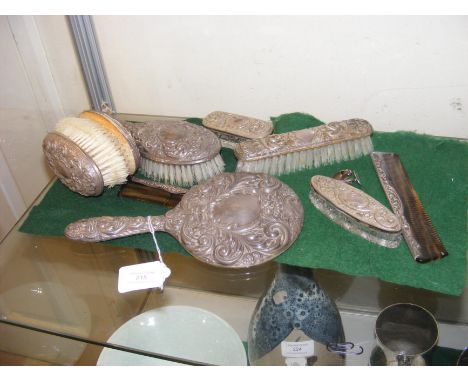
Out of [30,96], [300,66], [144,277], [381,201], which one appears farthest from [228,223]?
[30,96]

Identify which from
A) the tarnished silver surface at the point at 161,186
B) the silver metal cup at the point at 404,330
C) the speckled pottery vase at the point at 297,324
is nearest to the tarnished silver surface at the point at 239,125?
the tarnished silver surface at the point at 161,186

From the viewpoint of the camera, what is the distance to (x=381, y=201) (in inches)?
26.3

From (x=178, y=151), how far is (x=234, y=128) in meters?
0.11

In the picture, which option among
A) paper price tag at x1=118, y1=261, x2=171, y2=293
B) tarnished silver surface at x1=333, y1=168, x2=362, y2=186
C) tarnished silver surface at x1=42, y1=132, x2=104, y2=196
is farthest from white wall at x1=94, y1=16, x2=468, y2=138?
paper price tag at x1=118, y1=261, x2=171, y2=293

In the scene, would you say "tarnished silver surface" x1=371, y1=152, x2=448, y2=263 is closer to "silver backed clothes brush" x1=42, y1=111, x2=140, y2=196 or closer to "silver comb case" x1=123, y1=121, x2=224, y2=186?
"silver comb case" x1=123, y1=121, x2=224, y2=186

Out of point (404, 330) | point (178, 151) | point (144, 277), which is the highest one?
point (178, 151)

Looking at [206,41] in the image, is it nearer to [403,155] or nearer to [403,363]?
[403,155]

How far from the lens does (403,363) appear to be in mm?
584

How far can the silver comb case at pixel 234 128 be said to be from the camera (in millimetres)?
730

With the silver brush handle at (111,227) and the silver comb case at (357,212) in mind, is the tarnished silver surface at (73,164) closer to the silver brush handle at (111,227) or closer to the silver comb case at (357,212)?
the silver brush handle at (111,227)

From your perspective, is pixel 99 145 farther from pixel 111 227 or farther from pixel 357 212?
pixel 357 212

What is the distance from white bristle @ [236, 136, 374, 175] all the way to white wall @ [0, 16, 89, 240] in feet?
1.40

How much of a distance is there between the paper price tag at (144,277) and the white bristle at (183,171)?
152 mm
